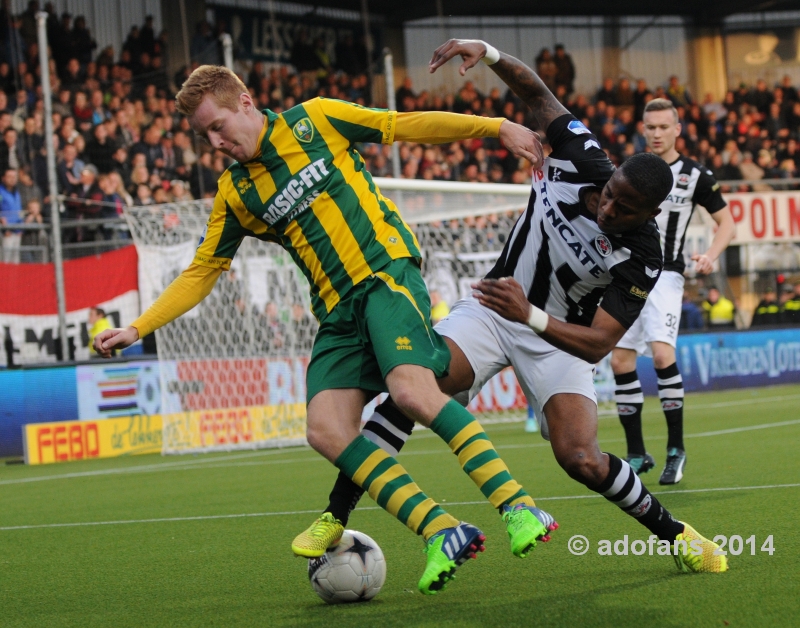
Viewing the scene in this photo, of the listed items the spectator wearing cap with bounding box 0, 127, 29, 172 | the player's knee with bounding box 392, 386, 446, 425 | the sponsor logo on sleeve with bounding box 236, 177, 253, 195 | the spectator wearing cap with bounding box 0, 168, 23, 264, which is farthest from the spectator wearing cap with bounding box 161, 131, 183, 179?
the player's knee with bounding box 392, 386, 446, 425

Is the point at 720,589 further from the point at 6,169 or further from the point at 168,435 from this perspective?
the point at 6,169

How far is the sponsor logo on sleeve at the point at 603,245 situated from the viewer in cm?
418

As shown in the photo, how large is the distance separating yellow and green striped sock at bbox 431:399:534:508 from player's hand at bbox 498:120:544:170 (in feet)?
3.17

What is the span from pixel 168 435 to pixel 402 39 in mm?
16228

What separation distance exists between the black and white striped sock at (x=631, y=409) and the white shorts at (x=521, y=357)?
2582mm

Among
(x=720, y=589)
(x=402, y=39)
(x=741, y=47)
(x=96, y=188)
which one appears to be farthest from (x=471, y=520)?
(x=741, y=47)

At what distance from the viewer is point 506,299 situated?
11.9ft

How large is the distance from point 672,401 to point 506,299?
12.1 ft

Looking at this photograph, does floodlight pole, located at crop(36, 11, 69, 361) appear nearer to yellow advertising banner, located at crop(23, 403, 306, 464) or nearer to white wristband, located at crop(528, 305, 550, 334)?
yellow advertising banner, located at crop(23, 403, 306, 464)

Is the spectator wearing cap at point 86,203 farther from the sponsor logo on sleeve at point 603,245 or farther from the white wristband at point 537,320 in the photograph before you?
the white wristband at point 537,320

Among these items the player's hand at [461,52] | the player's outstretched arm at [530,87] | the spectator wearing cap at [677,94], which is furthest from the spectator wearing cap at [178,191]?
the spectator wearing cap at [677,94]

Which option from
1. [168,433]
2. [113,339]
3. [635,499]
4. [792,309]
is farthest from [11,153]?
[792,309]

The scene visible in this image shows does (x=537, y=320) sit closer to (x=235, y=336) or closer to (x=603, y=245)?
(x=603, y=245)

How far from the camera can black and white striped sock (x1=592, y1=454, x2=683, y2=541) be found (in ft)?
13.5
